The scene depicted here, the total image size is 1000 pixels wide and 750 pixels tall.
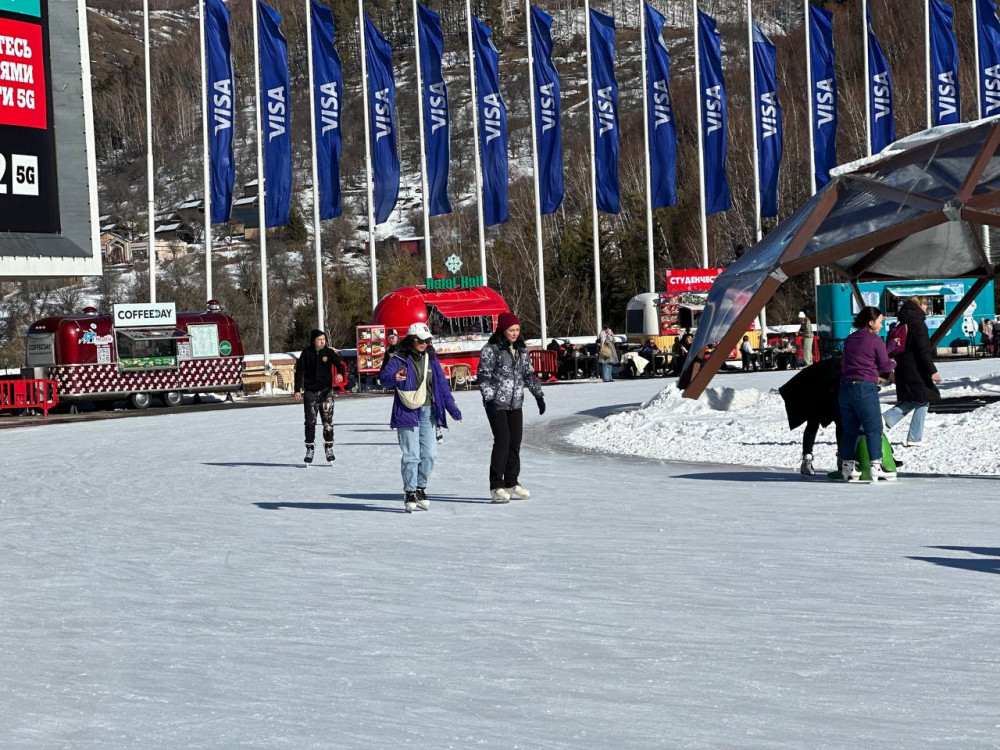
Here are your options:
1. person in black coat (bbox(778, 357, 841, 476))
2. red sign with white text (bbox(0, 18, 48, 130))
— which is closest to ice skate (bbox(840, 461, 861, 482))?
person in black coat (bbox(778, 357, 841, 476))

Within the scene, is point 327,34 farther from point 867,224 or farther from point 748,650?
point 748,650

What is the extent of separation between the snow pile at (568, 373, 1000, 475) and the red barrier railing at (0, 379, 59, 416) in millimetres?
16928

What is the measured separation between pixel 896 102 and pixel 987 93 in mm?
39874

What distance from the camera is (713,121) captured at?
43.0 metres

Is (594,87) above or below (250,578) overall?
above

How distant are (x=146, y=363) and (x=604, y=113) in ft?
49.5

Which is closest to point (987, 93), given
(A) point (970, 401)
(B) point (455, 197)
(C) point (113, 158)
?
(A) point (970, 401)

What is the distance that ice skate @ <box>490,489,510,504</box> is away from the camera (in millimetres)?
13102

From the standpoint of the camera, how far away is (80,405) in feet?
124

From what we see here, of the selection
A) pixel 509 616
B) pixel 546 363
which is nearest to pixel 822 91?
pixel 546 363

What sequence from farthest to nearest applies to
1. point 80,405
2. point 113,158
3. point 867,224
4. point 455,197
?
1. point 113,158
2. point 455,197
3. point 80,405
4. point 867,224

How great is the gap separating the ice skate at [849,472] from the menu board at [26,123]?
20.3 meters

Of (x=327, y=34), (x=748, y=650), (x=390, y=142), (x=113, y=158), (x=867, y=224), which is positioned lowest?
(x=748, y=650)

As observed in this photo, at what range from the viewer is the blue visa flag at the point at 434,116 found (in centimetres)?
3912
